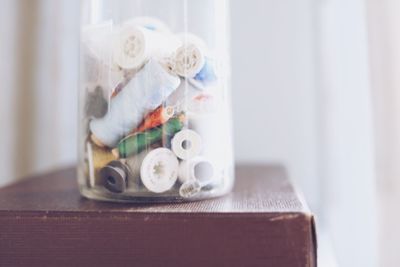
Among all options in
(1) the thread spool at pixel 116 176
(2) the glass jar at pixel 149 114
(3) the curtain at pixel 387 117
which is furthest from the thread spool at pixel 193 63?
(3) the curtain at pixel 387 117

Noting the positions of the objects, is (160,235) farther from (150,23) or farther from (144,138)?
(150,23)

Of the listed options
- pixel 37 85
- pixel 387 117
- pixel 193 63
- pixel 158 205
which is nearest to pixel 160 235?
pixel 158 205

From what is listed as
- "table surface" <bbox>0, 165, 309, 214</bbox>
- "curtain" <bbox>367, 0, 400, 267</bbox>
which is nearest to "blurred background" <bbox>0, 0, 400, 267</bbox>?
"curtain" <bbox>367, 0, 400, 267</bbox>

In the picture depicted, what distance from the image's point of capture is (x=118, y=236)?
44cm

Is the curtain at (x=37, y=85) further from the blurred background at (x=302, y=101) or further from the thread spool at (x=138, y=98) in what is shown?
the thread spool at (x=138, y=98)

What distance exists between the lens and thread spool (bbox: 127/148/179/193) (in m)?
0.49

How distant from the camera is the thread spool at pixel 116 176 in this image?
0.50 meters

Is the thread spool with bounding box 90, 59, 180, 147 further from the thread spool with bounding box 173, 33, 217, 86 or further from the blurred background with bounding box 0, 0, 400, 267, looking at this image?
the blurred background with bounding box 0, 0, 400, 267

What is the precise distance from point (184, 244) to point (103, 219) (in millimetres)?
76

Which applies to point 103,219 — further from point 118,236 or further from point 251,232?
point 251,232

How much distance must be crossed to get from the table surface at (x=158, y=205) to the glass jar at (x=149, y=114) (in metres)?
0.02

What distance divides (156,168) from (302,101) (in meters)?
0.52

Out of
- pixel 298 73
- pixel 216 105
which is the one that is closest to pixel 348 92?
pixel 298 73

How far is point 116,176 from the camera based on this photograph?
50 cm
